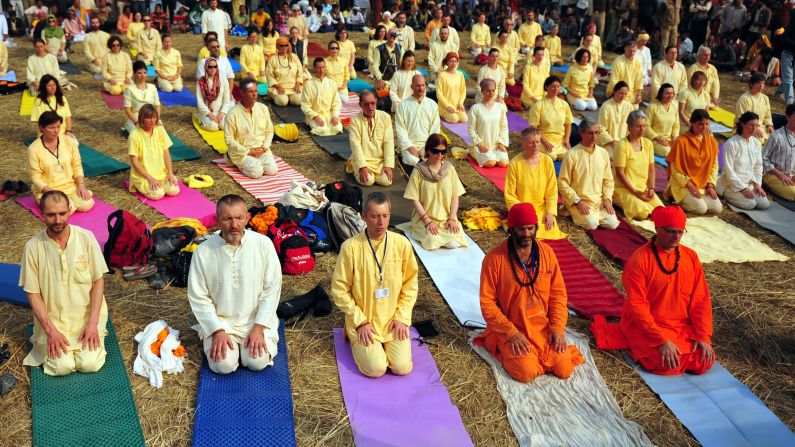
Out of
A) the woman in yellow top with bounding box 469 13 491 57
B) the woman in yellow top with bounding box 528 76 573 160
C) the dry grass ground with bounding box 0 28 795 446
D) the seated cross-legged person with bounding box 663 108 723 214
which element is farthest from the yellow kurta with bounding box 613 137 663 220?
the woman in yellow top with bounding box 469 13 491 57

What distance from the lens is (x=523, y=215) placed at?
14.8ft

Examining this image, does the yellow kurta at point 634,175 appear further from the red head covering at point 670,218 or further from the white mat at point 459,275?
the red head covering at point 670,218

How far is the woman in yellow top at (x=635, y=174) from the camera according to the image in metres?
7.65

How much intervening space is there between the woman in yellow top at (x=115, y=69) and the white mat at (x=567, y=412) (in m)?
9.52

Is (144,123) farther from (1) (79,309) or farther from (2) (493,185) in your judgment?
(2) (493,185)

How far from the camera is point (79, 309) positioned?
4598 mm

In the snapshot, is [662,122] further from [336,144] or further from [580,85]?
[336,144]

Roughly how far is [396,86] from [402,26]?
366cm

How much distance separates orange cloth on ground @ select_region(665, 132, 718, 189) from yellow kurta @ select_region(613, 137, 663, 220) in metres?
0.51

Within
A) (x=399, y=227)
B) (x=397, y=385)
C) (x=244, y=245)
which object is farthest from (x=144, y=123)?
(x=397, y=385)

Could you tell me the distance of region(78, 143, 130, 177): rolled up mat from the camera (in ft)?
27.6

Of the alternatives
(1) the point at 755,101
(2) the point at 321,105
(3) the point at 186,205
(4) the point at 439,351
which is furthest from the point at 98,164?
(1) the point at 755,101

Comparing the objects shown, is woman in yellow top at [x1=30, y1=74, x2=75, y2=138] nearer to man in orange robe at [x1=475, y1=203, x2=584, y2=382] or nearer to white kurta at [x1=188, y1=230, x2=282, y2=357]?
white kurta at [x1=188, y1=230, x2=282, y2=357]

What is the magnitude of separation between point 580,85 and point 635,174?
458 centimetres
